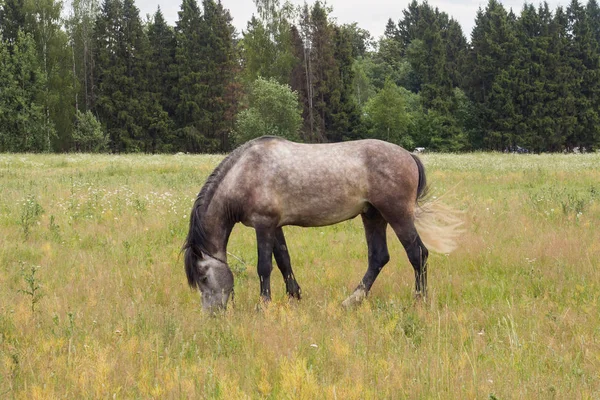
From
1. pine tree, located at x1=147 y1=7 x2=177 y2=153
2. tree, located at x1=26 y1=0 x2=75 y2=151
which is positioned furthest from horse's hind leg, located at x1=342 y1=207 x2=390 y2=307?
tree, located at x1=26 y1=0 x2=75 y2=151

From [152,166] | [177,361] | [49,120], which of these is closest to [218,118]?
[49,120]

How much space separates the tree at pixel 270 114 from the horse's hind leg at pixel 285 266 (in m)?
37.2

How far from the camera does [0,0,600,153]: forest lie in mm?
47969

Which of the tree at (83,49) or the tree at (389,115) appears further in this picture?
the tree at (389,115)

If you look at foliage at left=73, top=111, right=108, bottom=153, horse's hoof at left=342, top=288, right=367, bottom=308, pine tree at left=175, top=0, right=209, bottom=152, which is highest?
pine tree at left=175, top=0, right=209, bottom=152

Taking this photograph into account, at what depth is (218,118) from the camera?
50781 millimetres

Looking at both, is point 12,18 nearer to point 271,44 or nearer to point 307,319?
point 271,44

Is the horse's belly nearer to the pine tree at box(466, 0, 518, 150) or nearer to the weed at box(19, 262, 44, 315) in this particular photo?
the weed at box(19, 262, 44, 315)

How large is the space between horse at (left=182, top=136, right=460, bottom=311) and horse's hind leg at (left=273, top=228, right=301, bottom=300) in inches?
0.5

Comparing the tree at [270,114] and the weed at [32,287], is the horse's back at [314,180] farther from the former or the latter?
the tree at [270,114]

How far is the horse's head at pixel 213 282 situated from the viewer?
221 inches

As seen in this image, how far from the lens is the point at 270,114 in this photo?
44.2 m

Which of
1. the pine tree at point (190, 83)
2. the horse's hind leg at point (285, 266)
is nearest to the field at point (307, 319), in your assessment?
the horse's hind leg at point (285, 266)

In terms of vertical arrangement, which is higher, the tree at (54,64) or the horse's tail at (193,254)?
the tree at (54,64)
